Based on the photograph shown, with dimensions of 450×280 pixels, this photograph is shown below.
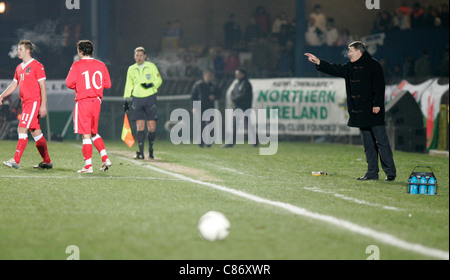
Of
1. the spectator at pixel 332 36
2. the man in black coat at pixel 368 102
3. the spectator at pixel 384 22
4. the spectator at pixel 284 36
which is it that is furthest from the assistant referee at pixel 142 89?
the spectator at pixel 384 22

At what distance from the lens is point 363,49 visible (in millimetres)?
11734

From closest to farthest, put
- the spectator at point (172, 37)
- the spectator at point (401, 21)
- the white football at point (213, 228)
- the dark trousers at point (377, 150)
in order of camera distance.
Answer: the white football at point (213, 228) < the dark trousers at point (377, 150) < the spectator at point (401, 21) < the spectator at point (172, 37)

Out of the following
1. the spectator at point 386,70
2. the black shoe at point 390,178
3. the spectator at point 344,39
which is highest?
the spectator at point 344,39

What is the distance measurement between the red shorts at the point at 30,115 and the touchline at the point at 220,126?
8.48 meters

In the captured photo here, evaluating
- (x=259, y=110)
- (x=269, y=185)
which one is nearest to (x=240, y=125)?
(x=259, y=110)

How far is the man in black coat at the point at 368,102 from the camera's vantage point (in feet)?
38.0

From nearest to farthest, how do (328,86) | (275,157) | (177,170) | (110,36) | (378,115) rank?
1. (378,115)
2. (177,170)
3. (275,157)
4. (328,86)
5. (110,36)

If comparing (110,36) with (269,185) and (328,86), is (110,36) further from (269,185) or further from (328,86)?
(269,185)

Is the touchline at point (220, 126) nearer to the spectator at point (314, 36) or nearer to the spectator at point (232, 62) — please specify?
Answer: the spectator at point (232, 62)

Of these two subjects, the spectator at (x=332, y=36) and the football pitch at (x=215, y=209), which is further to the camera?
the spectator at (x=332, y=36)

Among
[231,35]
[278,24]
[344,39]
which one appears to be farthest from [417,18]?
[231,35]

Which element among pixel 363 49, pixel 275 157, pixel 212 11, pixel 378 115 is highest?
pixel 212 11

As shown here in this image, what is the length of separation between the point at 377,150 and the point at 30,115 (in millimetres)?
5629

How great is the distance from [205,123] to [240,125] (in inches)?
83.6
